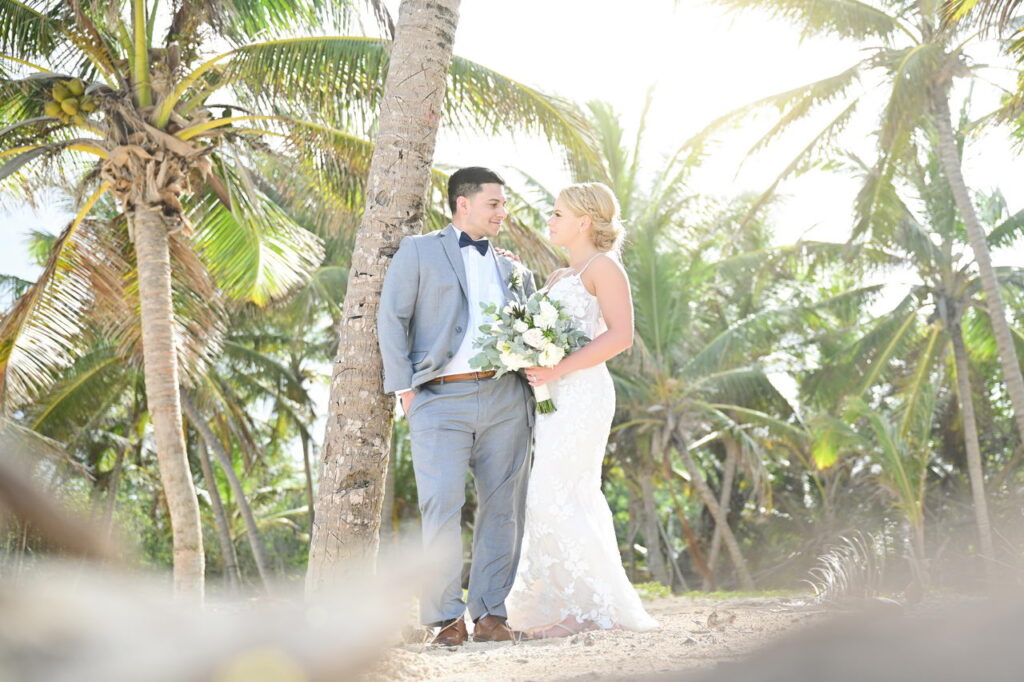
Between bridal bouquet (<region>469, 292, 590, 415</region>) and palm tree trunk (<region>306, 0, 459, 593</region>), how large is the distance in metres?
0.55

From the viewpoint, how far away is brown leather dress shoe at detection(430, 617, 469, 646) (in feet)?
15.3

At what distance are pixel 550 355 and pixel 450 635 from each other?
1.42 metres

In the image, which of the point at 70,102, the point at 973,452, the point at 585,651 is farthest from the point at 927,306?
the point at 585,651

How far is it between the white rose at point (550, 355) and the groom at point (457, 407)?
271 mm

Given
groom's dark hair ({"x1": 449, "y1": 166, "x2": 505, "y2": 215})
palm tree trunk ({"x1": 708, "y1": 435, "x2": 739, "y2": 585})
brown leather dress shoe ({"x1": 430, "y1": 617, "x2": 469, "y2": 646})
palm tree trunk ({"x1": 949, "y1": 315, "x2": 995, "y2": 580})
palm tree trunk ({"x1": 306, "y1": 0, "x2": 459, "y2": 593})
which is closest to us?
brown leather dress shoe ({"x1": 430, "y1": 617, "x2": 469, "y2": 646})

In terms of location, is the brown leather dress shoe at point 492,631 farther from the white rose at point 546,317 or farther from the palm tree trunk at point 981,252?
the palm tree trunk at point 981,252

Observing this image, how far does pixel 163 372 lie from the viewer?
32.7 feet

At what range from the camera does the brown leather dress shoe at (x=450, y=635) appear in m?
4.65

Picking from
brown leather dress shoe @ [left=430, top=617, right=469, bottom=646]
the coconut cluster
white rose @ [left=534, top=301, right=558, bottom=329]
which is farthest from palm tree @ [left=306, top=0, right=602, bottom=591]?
the coconut cluster

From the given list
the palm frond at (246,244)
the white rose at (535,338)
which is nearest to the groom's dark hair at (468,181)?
the white rose at (535,338)

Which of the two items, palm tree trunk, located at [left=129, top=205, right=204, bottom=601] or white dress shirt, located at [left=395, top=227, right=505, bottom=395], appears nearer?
white dress shirt, located at [left=395, top=227, right=505, bottom=395]

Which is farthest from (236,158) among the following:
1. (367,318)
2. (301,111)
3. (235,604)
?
(235,604)

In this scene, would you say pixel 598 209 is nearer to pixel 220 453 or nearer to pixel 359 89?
pixel 359 89

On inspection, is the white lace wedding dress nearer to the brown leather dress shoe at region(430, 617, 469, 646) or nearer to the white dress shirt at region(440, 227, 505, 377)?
the white dress shirt at region(440, 227, 505, 377)
